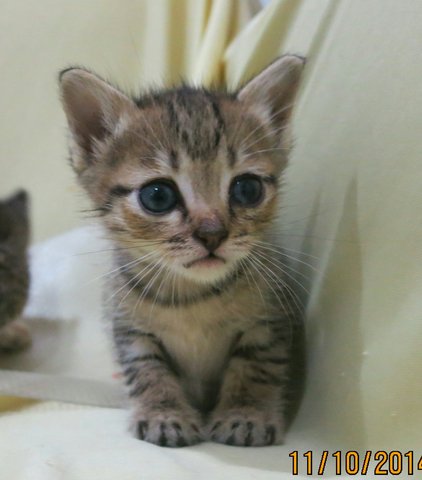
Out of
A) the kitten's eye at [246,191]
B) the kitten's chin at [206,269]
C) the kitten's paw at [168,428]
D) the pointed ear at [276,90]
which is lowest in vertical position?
the kitten's paw at [168,428]

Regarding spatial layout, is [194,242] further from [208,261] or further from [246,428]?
[246,428]

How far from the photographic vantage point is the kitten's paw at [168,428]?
0.87m

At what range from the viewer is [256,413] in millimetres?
921

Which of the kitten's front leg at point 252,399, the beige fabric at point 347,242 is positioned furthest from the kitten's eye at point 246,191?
the kitten's front leg at point 252,399

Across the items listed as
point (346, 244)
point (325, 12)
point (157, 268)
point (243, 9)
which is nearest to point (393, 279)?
point (346, 244)

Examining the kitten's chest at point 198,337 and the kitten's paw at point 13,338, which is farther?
the kitten's paw at point 13,338

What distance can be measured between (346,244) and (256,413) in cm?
28

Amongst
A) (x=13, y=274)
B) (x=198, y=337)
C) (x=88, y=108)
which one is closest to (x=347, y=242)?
(x=198, y=337)

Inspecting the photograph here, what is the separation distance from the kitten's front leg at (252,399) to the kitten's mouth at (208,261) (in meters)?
0.19

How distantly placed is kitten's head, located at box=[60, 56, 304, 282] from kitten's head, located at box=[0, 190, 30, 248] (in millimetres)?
494

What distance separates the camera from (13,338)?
1.40 metres
